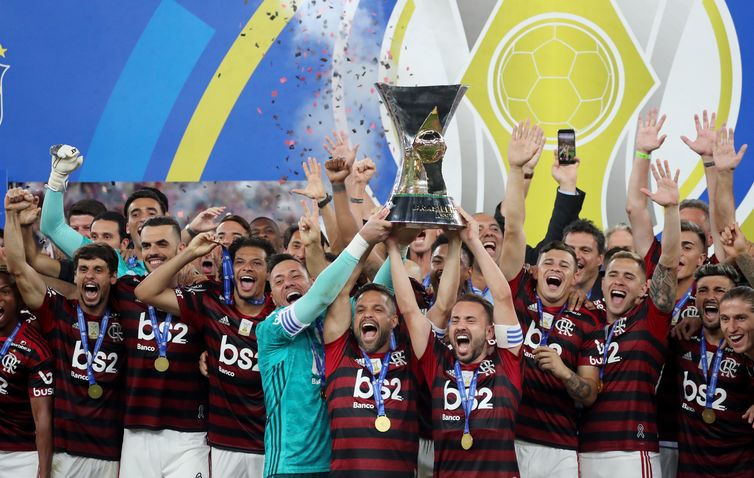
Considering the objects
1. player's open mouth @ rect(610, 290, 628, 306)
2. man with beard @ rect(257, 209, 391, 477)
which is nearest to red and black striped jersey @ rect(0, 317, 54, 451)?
man with beard @ rect(257, 209, 391, 477)

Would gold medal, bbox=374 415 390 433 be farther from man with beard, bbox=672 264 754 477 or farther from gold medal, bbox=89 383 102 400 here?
gold medal, bbox=89 383 102 400

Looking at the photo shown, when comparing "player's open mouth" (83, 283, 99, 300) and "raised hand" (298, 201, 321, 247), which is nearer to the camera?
"raised hand" (298, 201, 321, 247)

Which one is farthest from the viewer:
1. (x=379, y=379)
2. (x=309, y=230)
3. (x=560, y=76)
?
(x=560, y=76)

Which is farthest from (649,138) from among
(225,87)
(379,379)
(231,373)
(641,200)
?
(225,87)

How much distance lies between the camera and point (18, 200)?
18.4 feet

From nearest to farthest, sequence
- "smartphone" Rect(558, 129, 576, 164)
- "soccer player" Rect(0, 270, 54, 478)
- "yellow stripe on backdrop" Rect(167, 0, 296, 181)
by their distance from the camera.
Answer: "soccer player" Rect(0, 270, 54, 478)
"smartphone" Rect(558, 129, 576, 164)
"yellow stripe on backdrop" Rect(167, 0, 296, 181)

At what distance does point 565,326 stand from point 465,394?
34.1 inches

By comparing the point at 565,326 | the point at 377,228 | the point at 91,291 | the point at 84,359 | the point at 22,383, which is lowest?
the point at 22,383

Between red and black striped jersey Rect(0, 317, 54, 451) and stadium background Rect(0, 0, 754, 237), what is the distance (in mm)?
2635

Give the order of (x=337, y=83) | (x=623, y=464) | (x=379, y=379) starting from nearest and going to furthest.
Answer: (x=379, y=379), (x=623, y=464), (x=337, y=83)

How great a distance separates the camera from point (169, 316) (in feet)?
18.3

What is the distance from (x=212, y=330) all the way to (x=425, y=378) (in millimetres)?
1225

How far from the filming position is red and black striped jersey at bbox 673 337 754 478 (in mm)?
A: 5102

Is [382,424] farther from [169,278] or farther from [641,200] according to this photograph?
[641,200]
